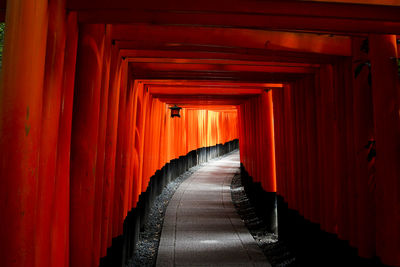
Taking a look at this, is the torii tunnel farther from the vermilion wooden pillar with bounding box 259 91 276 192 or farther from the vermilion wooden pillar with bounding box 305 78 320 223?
the vermilion wooden pillar with bounding box 259 91 276 192

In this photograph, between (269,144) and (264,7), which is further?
(269,144)

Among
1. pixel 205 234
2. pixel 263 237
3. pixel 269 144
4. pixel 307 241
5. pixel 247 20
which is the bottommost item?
pixel 263 237

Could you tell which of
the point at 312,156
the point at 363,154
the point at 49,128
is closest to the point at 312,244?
the point at 312,156

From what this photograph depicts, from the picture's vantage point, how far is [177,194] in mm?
11125

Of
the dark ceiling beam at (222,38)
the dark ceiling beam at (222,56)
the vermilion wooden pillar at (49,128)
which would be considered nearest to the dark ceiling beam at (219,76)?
the dark ceiling beam at (222,56)

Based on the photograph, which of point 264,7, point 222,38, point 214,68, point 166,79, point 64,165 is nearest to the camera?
point 64,165

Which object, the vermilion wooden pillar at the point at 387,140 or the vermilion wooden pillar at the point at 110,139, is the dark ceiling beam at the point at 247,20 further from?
the vermilion wooden pillar at the point at 110,139

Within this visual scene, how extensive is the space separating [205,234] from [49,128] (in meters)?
5.61

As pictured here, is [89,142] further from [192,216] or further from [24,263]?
[192,216]

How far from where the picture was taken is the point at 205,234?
693cm

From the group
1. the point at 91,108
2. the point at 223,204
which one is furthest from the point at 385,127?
the point at 223,204

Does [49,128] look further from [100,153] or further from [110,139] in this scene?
[110,139]

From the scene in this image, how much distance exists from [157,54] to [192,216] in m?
5.60

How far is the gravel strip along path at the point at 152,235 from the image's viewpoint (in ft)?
18.9
